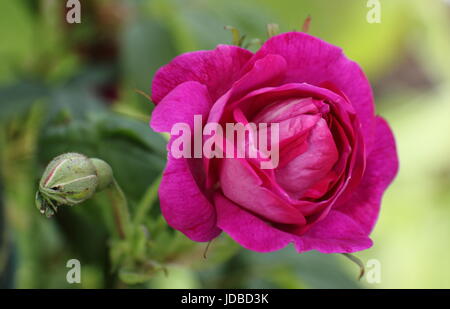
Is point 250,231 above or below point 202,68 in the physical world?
below

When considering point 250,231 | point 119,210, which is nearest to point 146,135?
point 119,210

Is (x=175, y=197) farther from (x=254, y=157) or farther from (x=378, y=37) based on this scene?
(x=378, y=37)

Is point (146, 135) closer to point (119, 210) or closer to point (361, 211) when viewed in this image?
point (119, 210)

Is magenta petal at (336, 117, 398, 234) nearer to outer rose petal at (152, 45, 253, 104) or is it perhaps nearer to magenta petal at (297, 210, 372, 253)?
magenta petal at (297, 210, 372, 253)

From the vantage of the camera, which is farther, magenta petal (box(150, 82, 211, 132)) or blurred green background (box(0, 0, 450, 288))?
blurred green background (box(0, 0, 450, 288))

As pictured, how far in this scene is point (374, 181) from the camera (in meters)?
0.43

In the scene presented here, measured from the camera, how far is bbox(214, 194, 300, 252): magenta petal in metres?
0.36

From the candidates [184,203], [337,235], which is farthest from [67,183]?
[337,235]

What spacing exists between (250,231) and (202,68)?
0.11m

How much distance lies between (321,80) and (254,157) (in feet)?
0.31

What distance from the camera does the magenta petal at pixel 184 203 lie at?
35 cm

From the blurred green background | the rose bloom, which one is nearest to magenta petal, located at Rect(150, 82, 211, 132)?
the rose bloom

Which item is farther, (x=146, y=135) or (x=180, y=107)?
(x=146, y=135)

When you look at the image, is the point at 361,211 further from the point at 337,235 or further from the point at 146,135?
the point at 146,135
